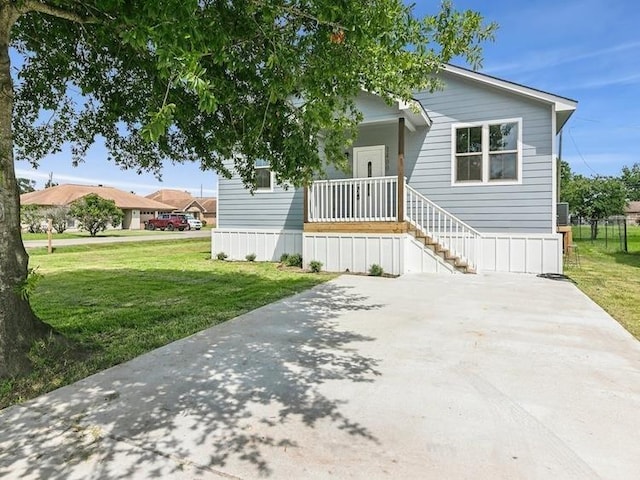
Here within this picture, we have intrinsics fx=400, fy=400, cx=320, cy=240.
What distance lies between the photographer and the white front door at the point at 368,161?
11.5m

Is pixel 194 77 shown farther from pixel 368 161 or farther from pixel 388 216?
pixel 368 161

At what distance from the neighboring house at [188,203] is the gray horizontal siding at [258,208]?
45.1 meters

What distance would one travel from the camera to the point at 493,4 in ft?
33.9

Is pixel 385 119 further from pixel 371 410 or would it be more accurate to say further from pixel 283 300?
pixel 371 410

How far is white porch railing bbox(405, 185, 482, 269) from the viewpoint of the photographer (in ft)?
33.1

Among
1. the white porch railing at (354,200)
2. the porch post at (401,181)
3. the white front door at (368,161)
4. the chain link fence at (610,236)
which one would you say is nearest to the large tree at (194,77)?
the porch post at (401,181)

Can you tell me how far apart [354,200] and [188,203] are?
63461mm

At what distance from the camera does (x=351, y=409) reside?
2859 mm

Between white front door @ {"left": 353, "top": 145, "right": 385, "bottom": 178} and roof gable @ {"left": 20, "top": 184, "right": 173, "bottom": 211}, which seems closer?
white front door @ {"left": 353, "top": 145, "right": 385, "bottom": 178}

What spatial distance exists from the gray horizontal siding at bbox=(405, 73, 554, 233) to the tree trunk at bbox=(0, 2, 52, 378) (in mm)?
9384

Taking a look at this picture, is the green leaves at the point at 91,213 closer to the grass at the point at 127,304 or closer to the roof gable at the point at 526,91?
the grass at the point at 127,304

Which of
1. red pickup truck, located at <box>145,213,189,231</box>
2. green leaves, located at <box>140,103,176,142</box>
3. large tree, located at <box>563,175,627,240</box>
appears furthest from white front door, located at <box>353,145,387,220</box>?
red pickup truck, located at <box>145,213,189,231</box>

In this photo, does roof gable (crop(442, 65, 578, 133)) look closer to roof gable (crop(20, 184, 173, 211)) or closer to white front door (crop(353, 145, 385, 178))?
white front door (crop(353, 145, 385, 178))

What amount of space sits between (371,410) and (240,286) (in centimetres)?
568
